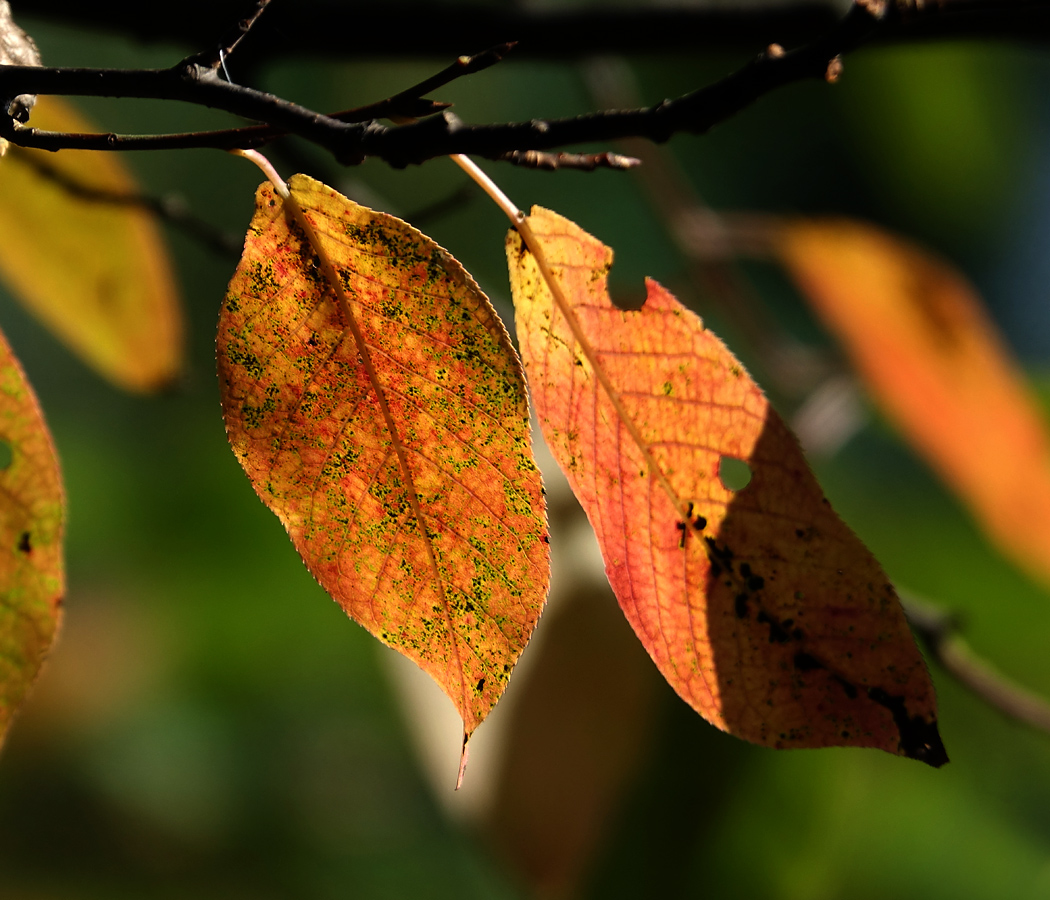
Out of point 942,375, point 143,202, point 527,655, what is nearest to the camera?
point 143,202

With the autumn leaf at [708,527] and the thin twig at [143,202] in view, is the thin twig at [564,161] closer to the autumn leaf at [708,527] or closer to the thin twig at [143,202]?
the autumn leaf at [708,527]

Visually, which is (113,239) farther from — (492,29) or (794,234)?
(794,234)

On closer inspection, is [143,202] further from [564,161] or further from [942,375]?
[942,375]

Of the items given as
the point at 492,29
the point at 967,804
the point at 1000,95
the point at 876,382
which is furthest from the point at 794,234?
the point at 1000,95

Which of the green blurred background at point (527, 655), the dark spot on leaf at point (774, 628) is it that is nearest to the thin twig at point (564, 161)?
the dark spot on leaf at point (774, 628)

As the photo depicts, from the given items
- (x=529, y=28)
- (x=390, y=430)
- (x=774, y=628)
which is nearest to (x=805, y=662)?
(x=774, y=628)
